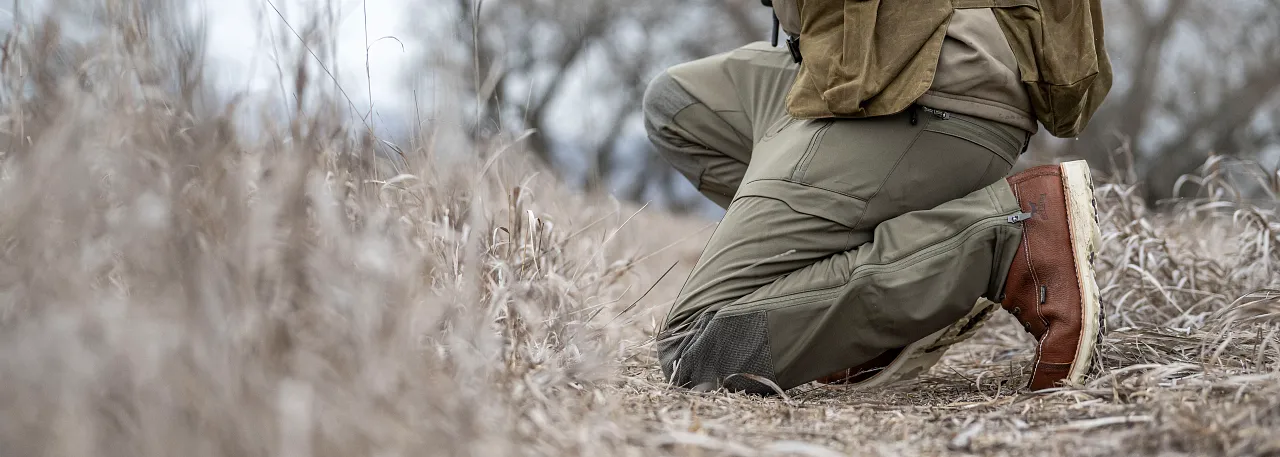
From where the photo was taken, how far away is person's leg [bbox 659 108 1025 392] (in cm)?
132

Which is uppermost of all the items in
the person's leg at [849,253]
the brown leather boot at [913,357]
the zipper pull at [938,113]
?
the zipper pull at [938,113]

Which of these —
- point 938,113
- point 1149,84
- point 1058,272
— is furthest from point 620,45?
point 1058,272

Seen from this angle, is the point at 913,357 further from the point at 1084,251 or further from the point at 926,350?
the point at 1084,251

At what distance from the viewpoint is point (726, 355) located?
4.50ft

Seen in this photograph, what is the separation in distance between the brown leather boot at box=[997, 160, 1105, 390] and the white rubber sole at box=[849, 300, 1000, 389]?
130mm

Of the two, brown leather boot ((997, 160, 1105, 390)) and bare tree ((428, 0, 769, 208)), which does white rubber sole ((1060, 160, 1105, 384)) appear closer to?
brown leather boot ((997, 160, 1105, 390))

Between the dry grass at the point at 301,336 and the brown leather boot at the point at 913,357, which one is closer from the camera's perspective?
the dry grass at the point at 301,336

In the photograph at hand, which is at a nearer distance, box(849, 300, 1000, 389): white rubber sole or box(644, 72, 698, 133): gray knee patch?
box(849, 300, 1000, 389): white rubber sole

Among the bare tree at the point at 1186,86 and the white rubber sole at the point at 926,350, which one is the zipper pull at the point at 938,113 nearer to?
the white rubber sole at the point at 926,350

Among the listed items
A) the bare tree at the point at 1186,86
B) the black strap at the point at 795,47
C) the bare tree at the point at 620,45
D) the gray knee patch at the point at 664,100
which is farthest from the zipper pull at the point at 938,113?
the bare tree at the point at 1186,86

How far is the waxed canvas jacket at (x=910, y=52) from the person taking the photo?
4.38 ft

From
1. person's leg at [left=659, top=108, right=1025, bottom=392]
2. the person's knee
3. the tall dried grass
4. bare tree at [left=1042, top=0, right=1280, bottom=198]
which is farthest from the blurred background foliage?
the tall dried grass

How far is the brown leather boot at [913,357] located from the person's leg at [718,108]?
0.45 m

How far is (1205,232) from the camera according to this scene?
8.39ft
